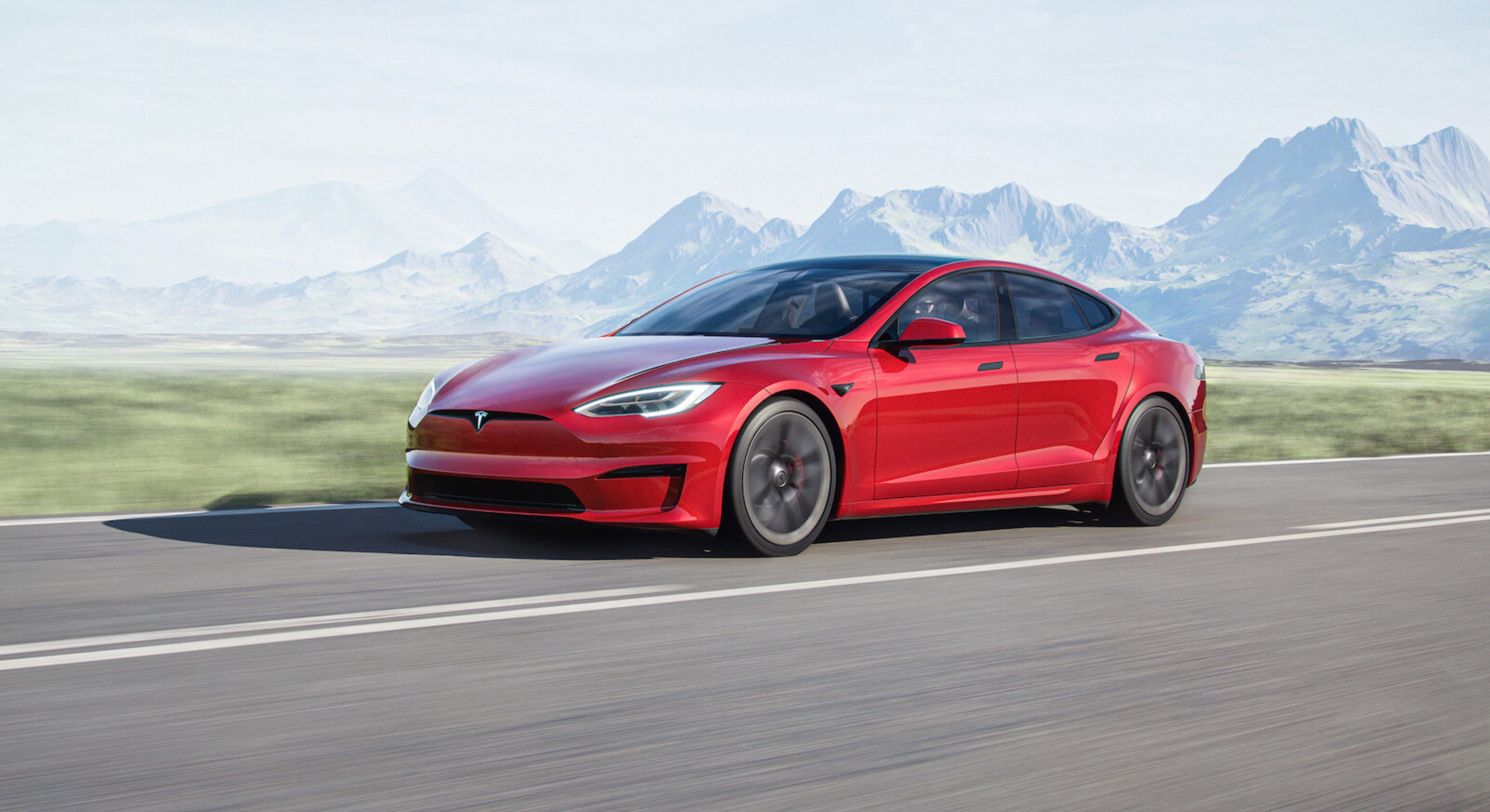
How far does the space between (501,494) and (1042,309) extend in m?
3.34

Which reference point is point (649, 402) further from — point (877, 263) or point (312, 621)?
point (877, 263)

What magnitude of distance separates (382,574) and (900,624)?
7.27 ft

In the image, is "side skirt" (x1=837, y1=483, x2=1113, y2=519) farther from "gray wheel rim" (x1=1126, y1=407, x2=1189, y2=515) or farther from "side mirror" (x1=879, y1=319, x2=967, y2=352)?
"side mirror" (x1=879, y1=319, x2=967, y2=352)

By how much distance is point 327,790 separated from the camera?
3.25 meters

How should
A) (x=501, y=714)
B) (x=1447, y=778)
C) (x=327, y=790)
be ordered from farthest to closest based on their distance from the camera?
(x=501, y=714), (x=1447, y=778), (x=327, y=790)

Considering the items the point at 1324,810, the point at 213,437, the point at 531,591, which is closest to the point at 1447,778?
the point at 1324,810

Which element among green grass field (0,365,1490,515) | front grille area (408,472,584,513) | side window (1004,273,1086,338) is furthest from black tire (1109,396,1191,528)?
green grass field (0,365,1490,515)

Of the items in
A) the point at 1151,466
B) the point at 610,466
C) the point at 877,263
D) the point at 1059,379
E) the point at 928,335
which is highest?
the point at 877,263

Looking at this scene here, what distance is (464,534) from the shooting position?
7.21m

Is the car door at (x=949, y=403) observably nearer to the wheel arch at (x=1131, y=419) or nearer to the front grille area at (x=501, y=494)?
the wheel arch at (x=1131, y=419)

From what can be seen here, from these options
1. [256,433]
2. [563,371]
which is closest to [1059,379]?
[563,371]

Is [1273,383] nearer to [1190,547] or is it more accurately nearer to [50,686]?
[1190,547]

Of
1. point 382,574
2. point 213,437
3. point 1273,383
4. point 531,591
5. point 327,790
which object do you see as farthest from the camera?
point 1273,383

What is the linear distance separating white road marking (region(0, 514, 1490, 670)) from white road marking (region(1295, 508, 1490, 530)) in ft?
0.82
